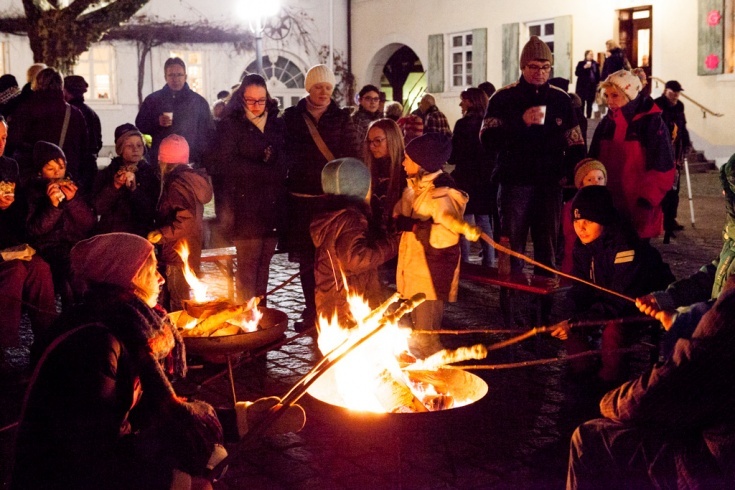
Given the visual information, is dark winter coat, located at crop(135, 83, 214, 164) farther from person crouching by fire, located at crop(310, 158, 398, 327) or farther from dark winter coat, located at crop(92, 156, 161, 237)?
person crouching by fire, located at crop(310, 158, 398, 327)

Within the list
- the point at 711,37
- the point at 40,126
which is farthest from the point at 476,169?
the point at 711,37

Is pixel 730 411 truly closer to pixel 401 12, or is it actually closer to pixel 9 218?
pixel 9 218

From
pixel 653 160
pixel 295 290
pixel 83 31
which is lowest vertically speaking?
pixel 295 290

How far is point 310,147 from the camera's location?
7.43 metres

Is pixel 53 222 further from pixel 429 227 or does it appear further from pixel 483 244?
pixel 483 244

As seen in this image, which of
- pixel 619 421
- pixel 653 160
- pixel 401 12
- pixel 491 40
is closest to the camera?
pixel 619 421

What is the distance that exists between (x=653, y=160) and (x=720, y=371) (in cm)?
466

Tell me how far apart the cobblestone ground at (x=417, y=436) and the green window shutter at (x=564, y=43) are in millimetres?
16521

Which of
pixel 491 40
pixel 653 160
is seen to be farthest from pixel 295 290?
pixel 491 40

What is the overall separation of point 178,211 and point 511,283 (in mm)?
2472

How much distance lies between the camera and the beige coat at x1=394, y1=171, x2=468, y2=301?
604 centimetres

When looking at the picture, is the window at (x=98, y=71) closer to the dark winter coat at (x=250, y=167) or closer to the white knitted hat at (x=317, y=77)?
the white knitted hat at (x=317, y=77)

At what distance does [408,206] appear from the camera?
6273mm

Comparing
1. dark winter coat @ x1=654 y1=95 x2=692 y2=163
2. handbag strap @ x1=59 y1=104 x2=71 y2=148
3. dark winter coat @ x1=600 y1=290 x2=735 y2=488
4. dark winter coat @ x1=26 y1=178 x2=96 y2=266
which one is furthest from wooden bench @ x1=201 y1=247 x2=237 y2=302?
dark winter coat @ x1=654 y1=95 x2=692 y2=163
